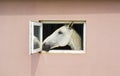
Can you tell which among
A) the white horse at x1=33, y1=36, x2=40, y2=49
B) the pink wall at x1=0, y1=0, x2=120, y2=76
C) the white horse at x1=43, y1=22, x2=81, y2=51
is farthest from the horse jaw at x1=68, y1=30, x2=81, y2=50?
the white horse at x1=33, y1=36, x2=40, y2=49

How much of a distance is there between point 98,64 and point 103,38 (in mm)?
413

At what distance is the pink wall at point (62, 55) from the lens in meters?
3.34

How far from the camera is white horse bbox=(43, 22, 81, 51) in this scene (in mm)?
3463

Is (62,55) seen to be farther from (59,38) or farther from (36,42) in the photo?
(36,42)

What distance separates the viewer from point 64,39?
3469mm

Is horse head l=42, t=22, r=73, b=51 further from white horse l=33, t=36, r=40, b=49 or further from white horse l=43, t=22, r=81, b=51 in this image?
white horse l=33, t=36, r=40, b=49
